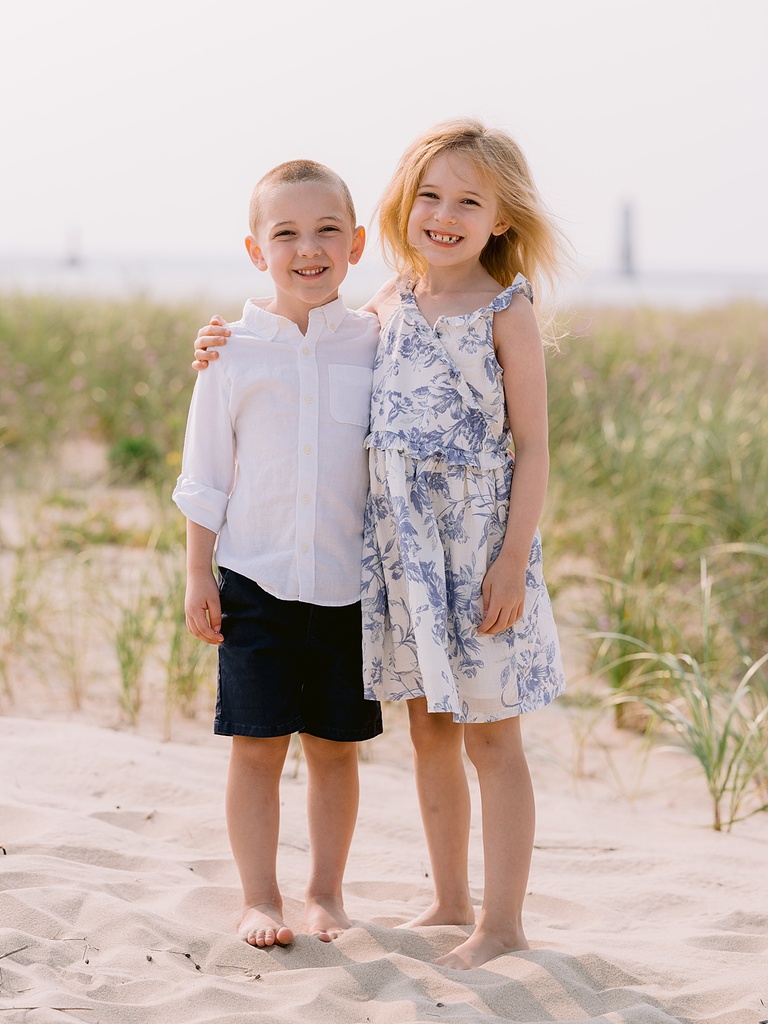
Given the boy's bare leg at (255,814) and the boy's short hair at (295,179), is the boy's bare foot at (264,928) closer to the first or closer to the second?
the boy's bare leg at (255,814)

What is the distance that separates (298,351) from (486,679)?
80 cm

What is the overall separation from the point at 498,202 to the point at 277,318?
0.54 m

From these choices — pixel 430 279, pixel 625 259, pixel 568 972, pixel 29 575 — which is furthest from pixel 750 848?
pixel 625 259

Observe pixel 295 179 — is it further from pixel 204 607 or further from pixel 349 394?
pixel 204 607

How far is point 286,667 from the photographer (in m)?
2.51

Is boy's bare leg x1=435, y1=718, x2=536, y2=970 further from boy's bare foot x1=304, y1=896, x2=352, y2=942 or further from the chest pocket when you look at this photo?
the chest pocket

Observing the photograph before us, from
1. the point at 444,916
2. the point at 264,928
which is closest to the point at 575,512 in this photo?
the point at 444,916

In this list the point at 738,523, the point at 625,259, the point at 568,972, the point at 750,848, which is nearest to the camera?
the point at 568,972

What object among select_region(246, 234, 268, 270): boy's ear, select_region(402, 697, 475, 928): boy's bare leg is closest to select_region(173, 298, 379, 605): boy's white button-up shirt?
select_region(246, 234, 268, 270): boy's ear

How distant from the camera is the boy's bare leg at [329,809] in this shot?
2.65m

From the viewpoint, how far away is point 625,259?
37719 millimetres

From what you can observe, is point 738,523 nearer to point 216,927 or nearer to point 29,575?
point 29,575

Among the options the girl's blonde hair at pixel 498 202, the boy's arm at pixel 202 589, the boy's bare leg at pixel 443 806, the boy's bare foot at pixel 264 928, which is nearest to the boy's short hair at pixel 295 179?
the girl's blonde hair at pixel 498 202

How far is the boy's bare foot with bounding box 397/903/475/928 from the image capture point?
266 centimetres
